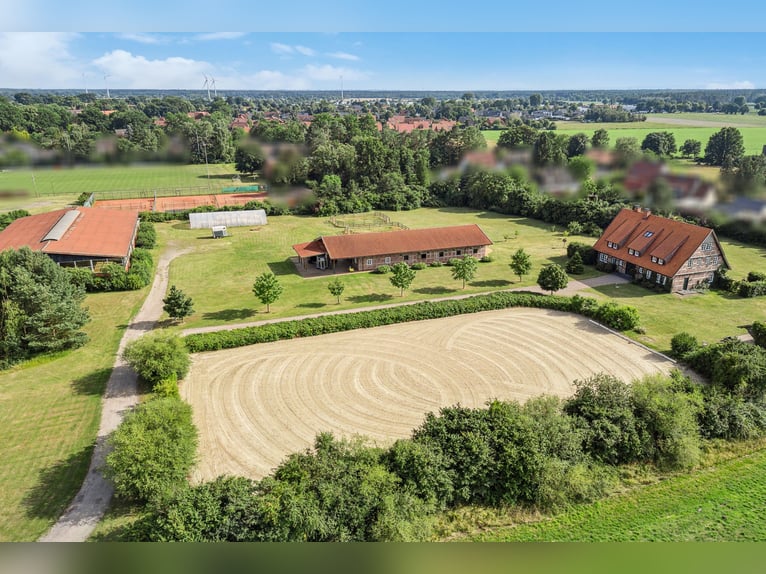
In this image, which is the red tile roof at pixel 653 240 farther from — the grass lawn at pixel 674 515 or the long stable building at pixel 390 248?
the grass lawn at pixel 674 515

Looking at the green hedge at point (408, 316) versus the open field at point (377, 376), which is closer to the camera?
the open field at point (377, 376)

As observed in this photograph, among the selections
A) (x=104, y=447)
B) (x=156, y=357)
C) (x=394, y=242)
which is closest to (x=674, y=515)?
(x=104, y=447)

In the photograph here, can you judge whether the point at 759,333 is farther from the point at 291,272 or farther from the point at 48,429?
the point at 48,429

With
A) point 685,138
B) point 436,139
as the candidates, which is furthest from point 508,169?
point 685,138

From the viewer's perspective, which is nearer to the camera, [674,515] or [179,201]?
[674,515]

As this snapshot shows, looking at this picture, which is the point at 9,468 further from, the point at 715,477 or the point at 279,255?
the point at 279,255

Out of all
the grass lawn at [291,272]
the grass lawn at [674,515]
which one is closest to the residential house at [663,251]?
the grass lawn at [291,272]

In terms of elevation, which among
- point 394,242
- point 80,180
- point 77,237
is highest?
point 80,180
